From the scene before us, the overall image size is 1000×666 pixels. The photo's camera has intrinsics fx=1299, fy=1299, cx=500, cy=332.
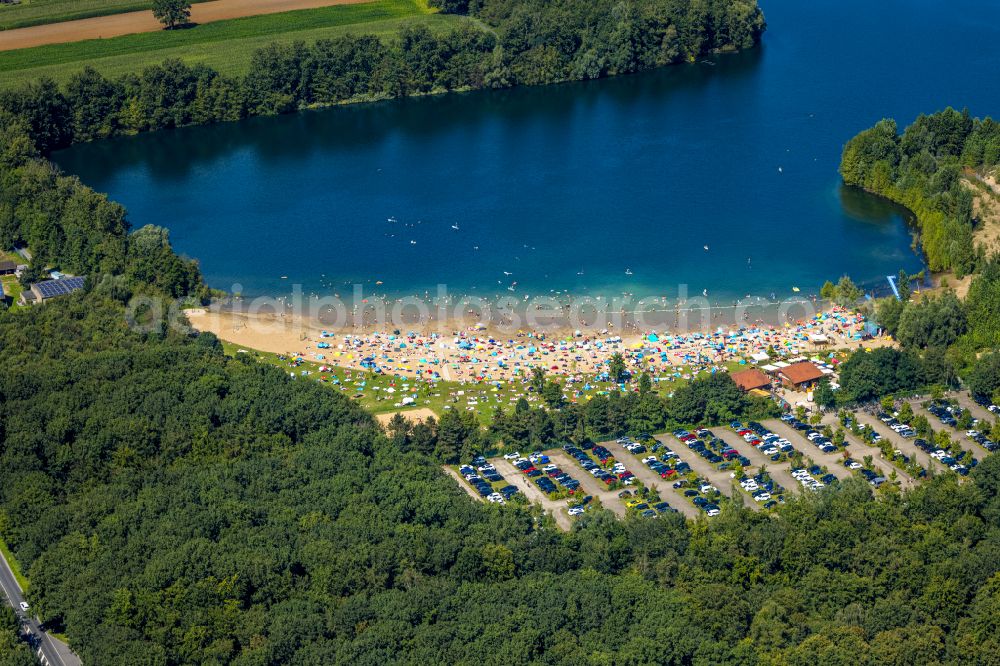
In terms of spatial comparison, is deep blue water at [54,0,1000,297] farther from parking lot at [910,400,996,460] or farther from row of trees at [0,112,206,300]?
parking lot at [910,400,996,460]

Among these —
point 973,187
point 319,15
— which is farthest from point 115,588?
point 319,15

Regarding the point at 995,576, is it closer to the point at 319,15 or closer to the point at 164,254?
the point at 164,254

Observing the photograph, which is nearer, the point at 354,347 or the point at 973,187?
the point at 354,347

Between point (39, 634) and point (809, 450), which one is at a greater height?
point (809, 450)

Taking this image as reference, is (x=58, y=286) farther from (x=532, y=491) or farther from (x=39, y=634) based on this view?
(x=532, y=491)

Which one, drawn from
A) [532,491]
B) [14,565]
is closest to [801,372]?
[532,491]

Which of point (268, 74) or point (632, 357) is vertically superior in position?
point (268, 74)

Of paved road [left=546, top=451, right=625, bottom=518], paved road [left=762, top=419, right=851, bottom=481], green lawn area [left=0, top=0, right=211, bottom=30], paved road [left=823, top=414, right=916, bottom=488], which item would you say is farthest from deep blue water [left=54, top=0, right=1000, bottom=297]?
green lawn area [left=0, top=0, right=211, bottom=30]
